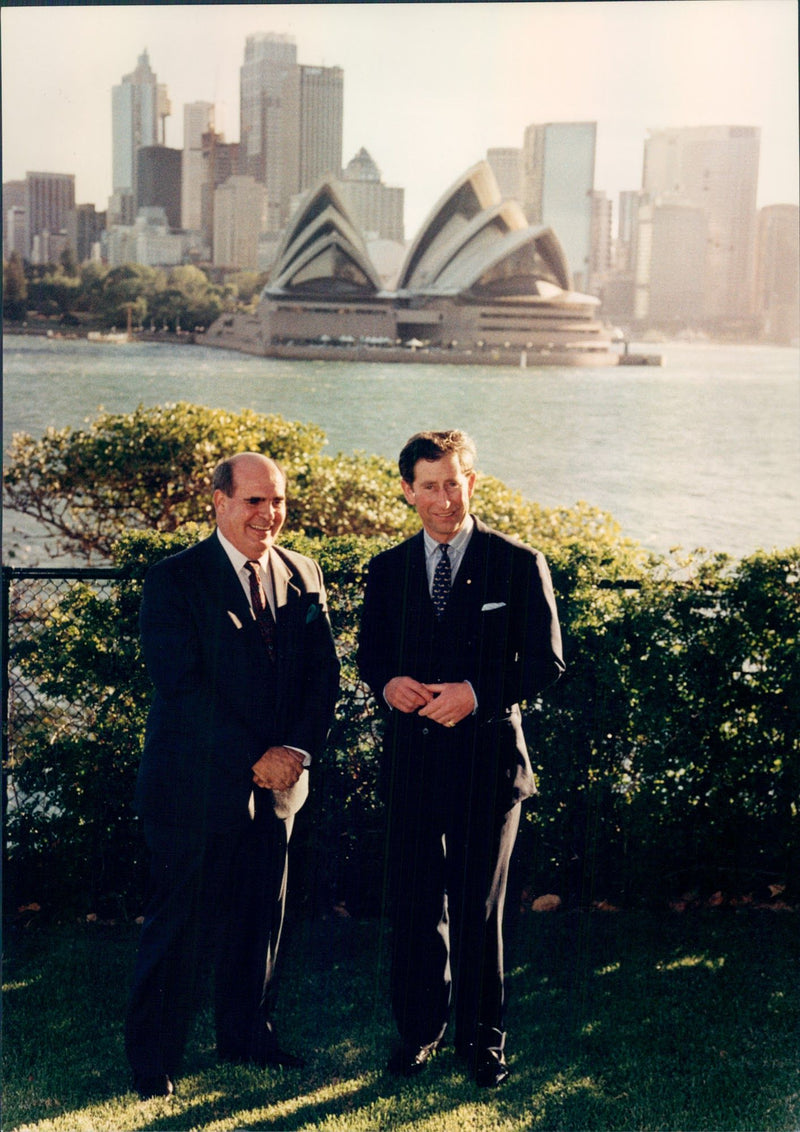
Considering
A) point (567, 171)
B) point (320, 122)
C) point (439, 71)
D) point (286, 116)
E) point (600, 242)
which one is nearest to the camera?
point (439, 71)

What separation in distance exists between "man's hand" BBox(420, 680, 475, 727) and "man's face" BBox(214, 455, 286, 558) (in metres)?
0.52

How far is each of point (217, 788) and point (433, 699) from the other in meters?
0.52

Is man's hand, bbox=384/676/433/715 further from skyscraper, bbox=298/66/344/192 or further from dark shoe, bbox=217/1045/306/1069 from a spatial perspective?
skyscraper, bbox=298/66/344/192

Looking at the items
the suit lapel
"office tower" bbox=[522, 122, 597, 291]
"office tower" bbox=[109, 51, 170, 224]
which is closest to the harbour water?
"office tower" bbox=[109, 51, 170, 224]

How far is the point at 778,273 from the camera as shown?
10820 mm

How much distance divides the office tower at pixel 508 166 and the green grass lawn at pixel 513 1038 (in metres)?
9.90

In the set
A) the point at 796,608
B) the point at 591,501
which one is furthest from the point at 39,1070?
the point at 591,501

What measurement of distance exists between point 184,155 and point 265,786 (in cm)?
900

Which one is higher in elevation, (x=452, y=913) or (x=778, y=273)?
(x=778, y=273)

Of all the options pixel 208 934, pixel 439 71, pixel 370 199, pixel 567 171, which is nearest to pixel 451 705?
pixel 208 934

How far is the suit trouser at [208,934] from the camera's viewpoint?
249 cm

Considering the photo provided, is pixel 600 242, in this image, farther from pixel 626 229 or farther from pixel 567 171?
pixel 626 229

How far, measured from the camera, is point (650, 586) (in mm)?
3320

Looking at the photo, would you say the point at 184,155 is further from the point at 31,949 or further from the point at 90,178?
the point at 31,949
